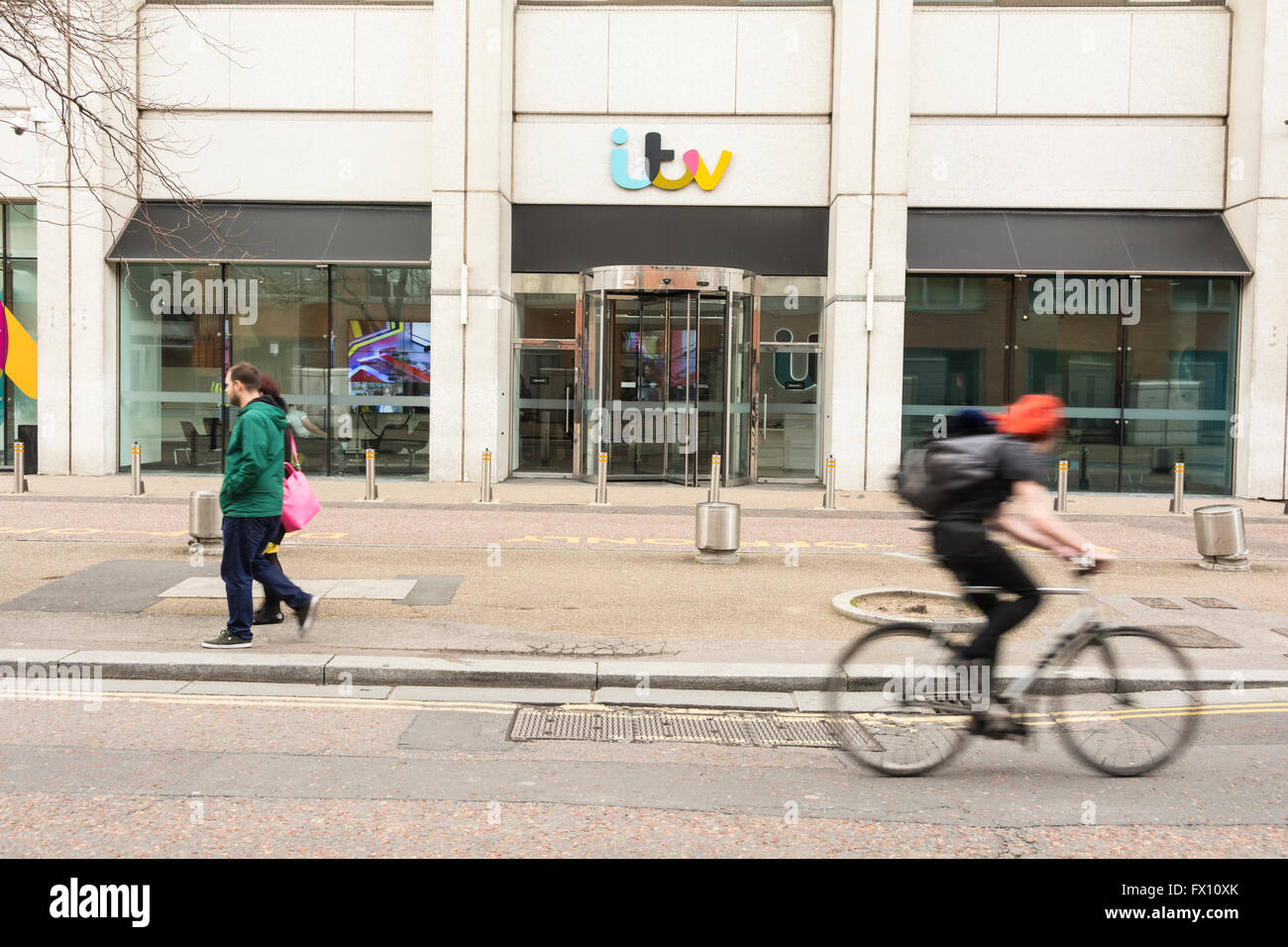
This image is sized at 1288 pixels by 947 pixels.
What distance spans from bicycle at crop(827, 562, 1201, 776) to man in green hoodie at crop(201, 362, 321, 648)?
159 inches

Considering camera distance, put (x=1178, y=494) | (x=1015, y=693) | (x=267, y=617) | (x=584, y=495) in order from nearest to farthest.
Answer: (x=1015, y=693) < (x=267, y=617) < (x=1178, y=494) < (x=584, y=495)

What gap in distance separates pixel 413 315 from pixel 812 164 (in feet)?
26.6

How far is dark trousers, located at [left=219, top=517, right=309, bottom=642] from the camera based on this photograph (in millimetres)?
7348

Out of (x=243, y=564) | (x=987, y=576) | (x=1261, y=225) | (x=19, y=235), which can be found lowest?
(x=243, y=564)

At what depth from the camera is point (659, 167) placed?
2122 centimetres

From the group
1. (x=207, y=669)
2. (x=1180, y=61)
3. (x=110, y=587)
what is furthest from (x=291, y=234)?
(x=1180, y=61)

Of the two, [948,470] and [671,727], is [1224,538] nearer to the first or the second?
[671,727]

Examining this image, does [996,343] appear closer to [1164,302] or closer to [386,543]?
[1164,302]

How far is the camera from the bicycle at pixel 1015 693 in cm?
518

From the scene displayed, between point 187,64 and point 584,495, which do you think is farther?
point 187,64

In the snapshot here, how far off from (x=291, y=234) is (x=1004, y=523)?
18.5 meters

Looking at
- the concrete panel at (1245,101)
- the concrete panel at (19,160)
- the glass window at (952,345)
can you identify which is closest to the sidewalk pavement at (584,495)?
the glass window at (952,345)

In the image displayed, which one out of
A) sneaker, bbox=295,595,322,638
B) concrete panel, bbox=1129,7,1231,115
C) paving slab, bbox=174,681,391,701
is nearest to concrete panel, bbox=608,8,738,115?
concrete panel, bbox=1129,7,1231,115

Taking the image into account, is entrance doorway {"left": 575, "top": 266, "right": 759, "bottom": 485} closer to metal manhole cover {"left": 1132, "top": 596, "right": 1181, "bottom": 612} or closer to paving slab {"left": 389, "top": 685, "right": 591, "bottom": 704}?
metal manhole cover {"left": 1132, "top": 596, "right": 1181, "bottom": 612}
